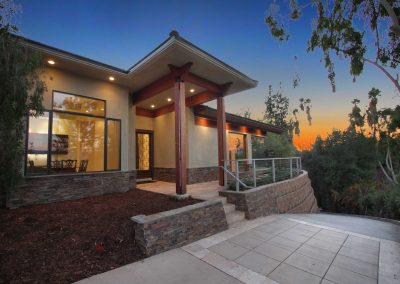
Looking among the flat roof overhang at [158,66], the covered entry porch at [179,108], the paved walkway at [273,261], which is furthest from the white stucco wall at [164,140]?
the paved walkway at [273,261]

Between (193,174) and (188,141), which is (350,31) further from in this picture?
(193,174)

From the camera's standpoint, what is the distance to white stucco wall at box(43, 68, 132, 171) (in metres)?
5.90

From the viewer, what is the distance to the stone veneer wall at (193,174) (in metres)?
9.05

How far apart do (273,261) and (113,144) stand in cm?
624

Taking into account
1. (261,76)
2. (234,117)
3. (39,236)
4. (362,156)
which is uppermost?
(261,76)

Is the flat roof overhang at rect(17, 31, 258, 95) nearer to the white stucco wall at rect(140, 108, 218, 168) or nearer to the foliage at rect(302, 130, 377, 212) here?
the white stucco wall at rect(140, 108, 218, 168)

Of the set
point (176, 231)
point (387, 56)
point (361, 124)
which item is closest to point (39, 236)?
point (176, 231)

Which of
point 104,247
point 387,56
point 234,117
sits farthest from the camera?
point 234,117

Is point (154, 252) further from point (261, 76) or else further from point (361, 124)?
point (361, 124)

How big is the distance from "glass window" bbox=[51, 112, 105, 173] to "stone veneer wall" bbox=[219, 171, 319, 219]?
4613 millimetres

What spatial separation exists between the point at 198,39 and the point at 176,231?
30.9ft

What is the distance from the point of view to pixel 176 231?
12.3 ft

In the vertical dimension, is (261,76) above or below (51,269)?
above

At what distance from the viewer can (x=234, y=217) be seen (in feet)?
16.7
